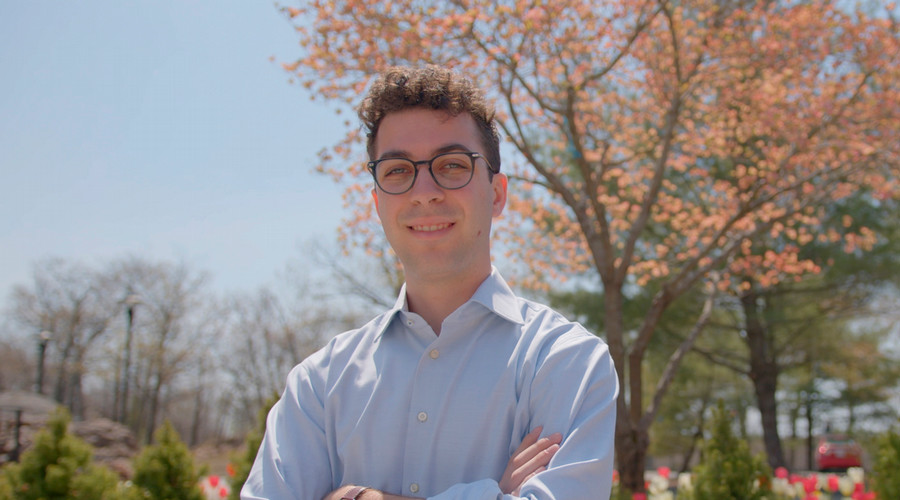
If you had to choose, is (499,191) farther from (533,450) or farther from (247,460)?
(247,460)

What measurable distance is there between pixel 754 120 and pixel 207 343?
90.4ft

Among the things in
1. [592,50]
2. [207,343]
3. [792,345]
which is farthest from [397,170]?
[207,343]

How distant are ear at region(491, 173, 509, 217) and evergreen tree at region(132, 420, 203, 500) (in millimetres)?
4622

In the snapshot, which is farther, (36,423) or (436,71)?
(36,423)

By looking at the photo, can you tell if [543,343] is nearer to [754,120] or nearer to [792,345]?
[754,120]

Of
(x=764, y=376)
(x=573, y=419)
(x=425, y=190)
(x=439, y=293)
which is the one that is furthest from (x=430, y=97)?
(x=764, y=376)

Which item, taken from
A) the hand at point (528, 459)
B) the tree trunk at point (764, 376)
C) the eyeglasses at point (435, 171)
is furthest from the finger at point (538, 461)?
the tree trunk at point (764, 376)

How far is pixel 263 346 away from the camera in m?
33.4

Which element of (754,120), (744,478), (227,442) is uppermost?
(754,120)

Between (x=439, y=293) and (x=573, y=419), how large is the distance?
0.49 m

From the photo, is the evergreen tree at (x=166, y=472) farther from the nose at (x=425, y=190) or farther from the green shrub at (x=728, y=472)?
the nose at (x=425, y=190)

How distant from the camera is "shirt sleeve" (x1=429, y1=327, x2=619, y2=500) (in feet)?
5.04

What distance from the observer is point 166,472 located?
5613 mm

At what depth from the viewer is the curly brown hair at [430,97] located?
1.84 m
